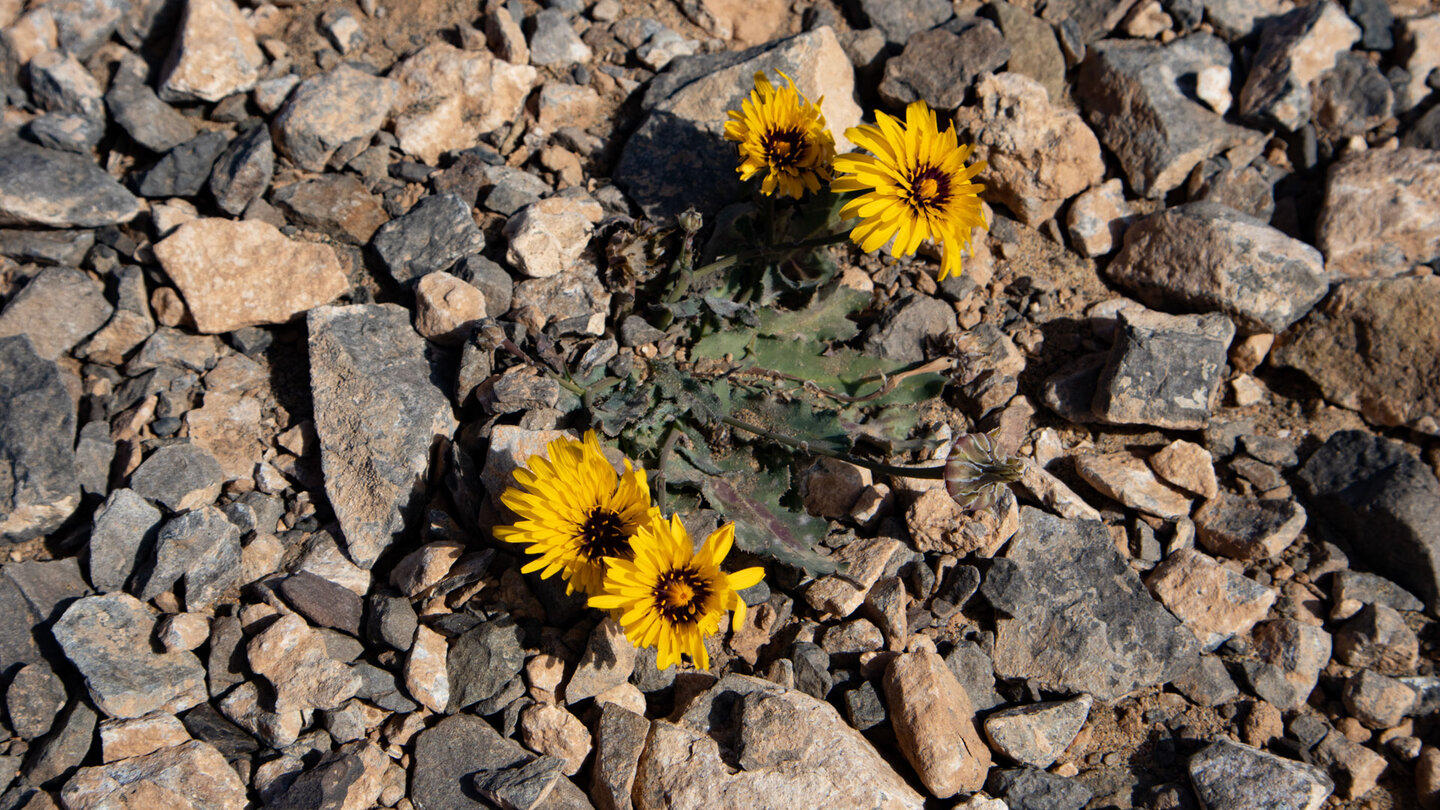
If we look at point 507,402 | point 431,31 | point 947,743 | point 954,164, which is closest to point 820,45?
point 954,164

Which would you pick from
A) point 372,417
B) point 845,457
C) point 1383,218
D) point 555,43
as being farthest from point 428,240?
point 1383,218

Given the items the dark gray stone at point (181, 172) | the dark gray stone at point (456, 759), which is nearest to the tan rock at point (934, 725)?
the dark gray stone at point (456, 759)

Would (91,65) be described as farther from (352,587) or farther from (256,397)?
(352,587)

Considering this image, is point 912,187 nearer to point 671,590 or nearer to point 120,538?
point 671,590

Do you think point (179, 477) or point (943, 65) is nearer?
point (179, 477)

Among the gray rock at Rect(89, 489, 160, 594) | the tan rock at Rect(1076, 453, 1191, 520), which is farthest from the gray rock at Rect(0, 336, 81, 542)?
the tan rock at Rect(1076, 453, 1191, 520)

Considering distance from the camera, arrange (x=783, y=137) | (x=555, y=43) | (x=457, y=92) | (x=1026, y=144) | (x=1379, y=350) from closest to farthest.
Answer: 1. (x=783, y=137)
2. (x=1379, y=350)
3. (x=1026, y=144)
4. (x=457, y=92)
5. (x=555, y=43)

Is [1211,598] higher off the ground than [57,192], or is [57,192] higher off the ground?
[57,192]

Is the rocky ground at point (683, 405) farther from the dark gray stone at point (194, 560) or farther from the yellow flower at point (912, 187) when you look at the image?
the yellow flower at point (912, 187)
